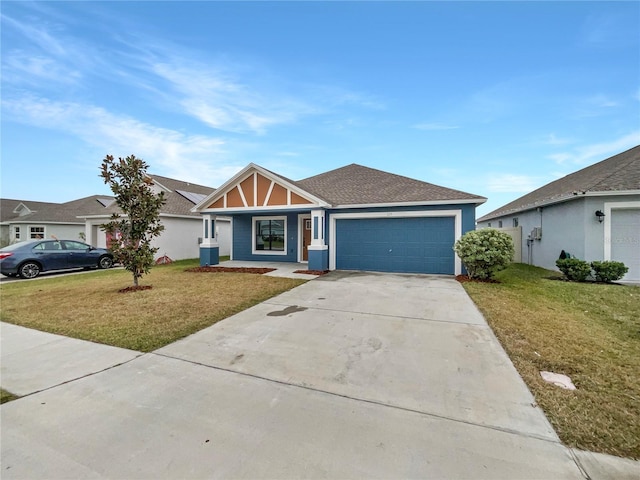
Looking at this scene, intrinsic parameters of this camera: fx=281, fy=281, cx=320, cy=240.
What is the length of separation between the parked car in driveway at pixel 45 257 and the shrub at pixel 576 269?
1932 cm

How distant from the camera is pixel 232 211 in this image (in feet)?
43.7

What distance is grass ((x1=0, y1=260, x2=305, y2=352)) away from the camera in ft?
16.1

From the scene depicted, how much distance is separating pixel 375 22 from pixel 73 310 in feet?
43.7

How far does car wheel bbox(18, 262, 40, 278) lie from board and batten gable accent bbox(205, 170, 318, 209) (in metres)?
7.21

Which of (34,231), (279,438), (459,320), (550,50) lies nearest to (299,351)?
(279,438)

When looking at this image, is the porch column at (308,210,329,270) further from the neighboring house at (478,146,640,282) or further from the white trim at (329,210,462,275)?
the neighboring house at (478,146,640,282)

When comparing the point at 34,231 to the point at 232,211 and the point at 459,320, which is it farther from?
the point at 459,320

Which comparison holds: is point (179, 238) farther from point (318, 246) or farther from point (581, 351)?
point (581, 351)

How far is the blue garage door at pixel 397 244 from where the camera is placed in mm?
11055

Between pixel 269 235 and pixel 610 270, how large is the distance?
530 inches

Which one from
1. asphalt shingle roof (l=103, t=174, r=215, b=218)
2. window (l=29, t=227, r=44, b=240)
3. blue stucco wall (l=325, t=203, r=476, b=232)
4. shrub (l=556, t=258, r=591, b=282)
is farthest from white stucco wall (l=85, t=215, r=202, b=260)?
shrub (l=556, t=258, r=591, b=282)

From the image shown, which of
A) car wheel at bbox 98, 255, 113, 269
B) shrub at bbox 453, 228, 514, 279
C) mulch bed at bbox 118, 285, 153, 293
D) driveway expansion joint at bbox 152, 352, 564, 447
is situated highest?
shrub at bbox 453, 228, 514, 279

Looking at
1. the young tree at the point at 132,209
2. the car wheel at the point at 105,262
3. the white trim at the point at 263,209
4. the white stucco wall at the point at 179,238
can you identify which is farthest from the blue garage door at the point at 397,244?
the car wheel at the point at 105,262

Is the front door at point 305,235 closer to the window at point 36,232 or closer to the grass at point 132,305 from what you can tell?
the grass at point 132,305
